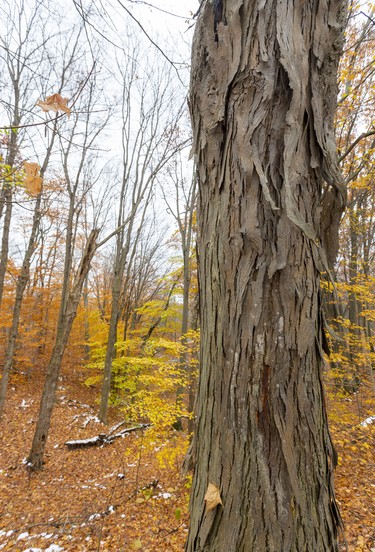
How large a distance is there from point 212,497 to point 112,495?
5327 mm

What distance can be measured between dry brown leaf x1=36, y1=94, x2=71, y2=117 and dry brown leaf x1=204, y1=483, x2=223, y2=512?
6.12ft

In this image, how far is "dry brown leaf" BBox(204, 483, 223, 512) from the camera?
85 centimetres

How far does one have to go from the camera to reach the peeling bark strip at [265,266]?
838mm

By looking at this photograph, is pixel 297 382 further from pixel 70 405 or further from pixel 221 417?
pixel 70 405

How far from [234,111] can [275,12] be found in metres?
0.38

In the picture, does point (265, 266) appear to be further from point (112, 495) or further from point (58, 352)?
point (58, 352)

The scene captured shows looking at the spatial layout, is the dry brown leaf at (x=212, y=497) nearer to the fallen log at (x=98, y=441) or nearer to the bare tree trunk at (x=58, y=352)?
the bare tree trunk at (x=58, y=352)

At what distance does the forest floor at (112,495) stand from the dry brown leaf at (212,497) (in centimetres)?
130

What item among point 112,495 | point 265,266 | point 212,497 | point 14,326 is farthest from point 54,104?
point 14,326

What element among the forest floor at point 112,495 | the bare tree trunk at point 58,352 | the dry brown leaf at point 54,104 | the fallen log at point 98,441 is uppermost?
the dry brown leaf at point 54,104

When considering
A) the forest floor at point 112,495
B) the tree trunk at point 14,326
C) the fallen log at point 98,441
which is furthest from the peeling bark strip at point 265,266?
the tree trunk at point 14,326

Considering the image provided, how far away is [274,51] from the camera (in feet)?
3.22

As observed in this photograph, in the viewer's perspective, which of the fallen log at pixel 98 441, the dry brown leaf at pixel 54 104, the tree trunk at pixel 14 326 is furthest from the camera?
the tree trunk at pixel 14 326

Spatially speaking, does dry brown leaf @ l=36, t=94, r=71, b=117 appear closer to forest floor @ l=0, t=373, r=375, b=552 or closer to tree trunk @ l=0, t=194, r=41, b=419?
forest floor @ l=0, t=373, r=375, b=552
